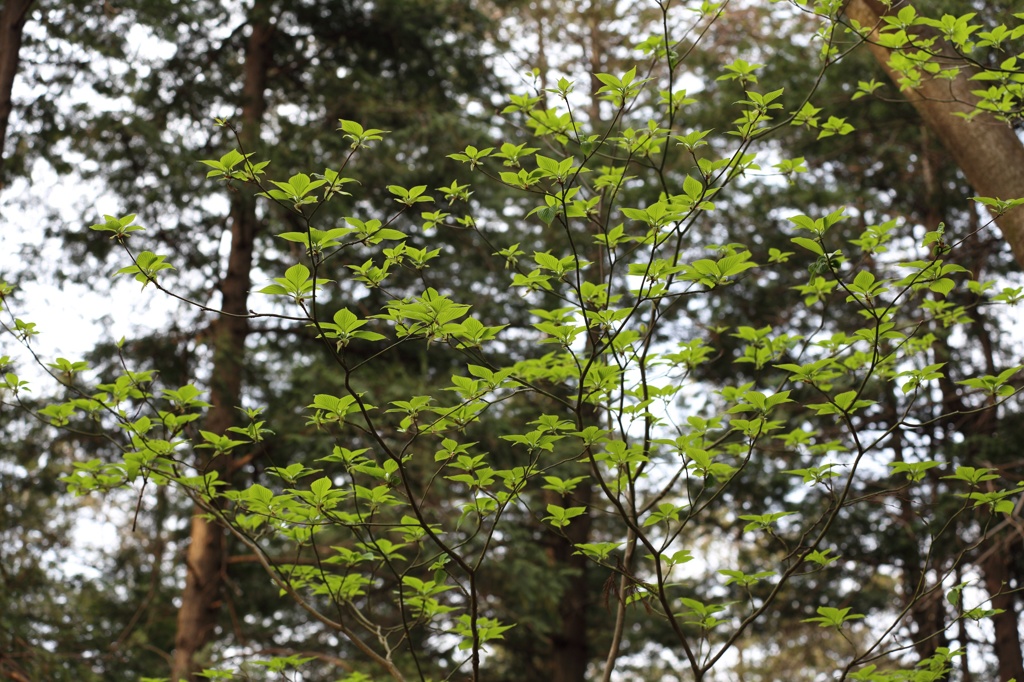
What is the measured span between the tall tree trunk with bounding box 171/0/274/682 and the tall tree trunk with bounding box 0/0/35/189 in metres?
1.60

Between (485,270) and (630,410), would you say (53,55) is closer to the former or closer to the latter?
(485,270)

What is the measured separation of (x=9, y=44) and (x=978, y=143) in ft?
20.3

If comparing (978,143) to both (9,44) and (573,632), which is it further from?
(573,632)

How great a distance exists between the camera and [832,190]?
28.8 feet

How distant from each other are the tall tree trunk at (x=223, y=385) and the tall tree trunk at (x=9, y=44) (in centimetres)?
160

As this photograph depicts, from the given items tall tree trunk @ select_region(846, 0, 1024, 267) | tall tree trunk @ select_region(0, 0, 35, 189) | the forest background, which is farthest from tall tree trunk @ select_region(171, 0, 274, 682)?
tall tree trunk @ select_region(846, 0, 1024, 267)

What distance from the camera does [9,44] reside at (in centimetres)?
627

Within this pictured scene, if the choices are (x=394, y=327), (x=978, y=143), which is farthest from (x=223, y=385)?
(x=978, y=143)

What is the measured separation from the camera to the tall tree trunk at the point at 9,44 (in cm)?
618

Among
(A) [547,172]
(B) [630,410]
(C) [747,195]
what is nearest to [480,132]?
(C) [747,195]

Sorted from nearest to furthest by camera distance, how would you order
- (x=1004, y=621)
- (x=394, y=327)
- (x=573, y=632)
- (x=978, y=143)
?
(x=978, y=143), (x=394, y=327), (x=1004, y=621), (x=573, y=632)

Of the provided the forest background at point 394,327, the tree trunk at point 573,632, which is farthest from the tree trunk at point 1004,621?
the tree trunk at point 573,632

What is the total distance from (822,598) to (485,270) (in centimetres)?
496

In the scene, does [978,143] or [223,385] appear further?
[223,385]
